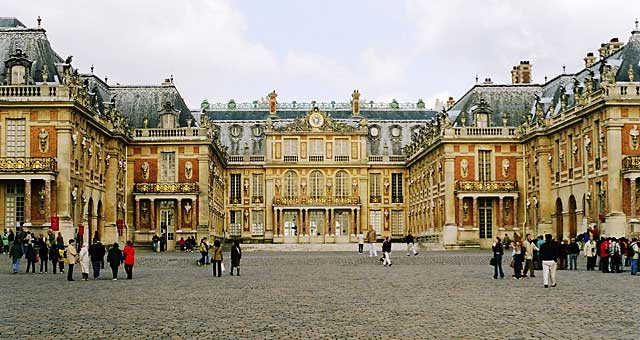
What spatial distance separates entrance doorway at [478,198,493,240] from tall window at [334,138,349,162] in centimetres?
2243

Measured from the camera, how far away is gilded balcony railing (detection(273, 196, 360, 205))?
83625 mm

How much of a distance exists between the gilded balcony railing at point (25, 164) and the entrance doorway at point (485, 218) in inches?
1181

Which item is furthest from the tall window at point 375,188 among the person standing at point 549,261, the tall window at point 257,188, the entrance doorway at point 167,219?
the person standing at point 549,261

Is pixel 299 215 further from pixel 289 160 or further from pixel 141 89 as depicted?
pixel 141 89

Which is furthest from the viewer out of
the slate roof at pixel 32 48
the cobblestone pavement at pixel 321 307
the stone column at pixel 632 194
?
the slate roof at pixel 32 48

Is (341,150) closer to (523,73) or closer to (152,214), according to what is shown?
(523,73)

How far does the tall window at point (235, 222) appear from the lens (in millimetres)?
83438

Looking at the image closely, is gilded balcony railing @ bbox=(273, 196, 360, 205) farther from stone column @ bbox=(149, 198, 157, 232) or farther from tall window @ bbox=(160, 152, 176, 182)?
stone column @ bbox=(149, 198, 157, 232)

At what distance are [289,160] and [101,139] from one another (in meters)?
30.7

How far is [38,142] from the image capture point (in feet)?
146

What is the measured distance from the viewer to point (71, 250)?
28.0m

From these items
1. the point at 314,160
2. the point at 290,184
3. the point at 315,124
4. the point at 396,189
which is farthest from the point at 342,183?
the point at 315,124

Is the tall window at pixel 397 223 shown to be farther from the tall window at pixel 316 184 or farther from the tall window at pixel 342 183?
the tall window at pixel 316 184

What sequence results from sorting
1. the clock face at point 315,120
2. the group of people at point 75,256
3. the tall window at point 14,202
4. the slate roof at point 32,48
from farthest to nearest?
the clock face at point 315,120
the slate roof at point 32,48
the tall window at point 14,202
the group of people at point 75,256
